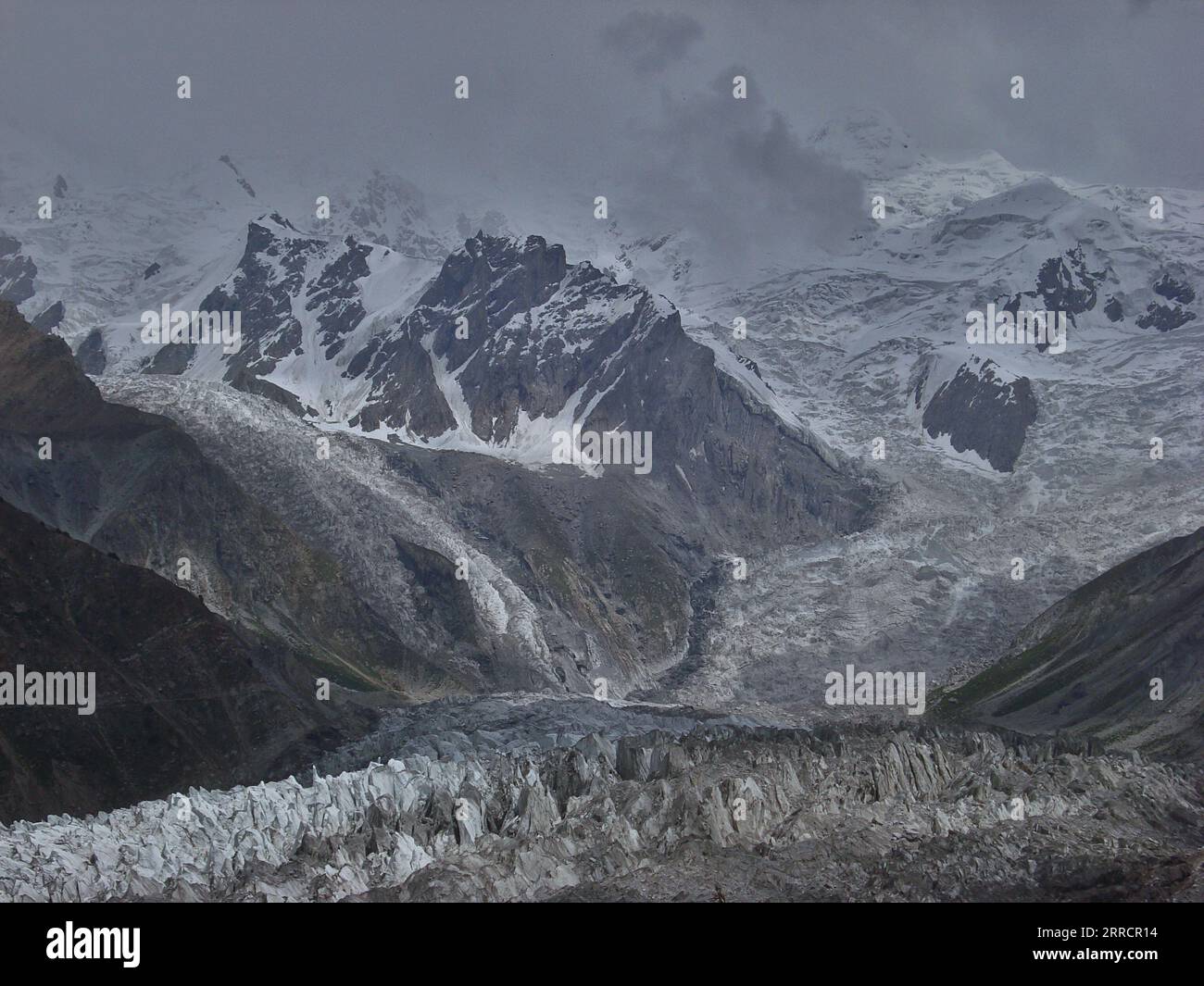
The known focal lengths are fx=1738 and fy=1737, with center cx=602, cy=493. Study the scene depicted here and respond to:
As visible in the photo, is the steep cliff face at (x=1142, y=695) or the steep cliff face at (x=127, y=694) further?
the steep cliff face at (x=1142, y=695)

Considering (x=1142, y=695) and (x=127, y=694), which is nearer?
(x=127, y=694)

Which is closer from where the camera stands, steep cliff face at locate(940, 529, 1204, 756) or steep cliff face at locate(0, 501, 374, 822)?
steep cliff face at locate(0, 501, 374, 822)

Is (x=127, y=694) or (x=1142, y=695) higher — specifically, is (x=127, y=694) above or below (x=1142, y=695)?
above
